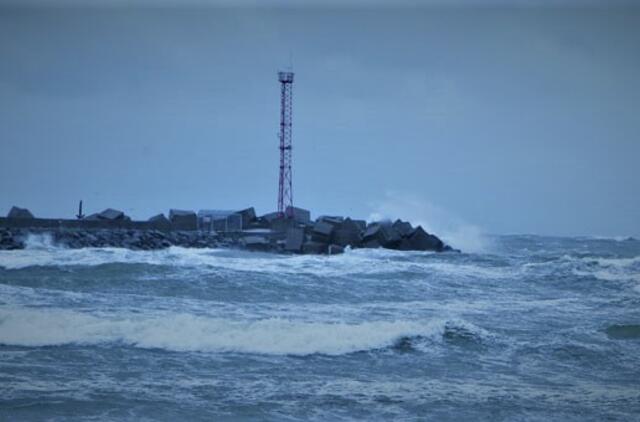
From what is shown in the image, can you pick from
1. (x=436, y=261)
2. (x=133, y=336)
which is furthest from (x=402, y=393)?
(x=436, y=261)

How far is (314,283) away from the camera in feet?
55.3

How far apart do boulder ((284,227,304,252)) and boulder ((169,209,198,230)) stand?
4658mm

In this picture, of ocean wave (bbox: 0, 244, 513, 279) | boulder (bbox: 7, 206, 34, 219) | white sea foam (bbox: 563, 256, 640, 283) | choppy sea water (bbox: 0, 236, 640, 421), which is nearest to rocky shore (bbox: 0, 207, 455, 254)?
boulder (bbox: 7, 206, 34, 219)

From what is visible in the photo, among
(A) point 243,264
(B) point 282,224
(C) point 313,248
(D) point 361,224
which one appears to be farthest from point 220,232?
(A) point 243,264

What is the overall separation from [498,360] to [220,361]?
11.7 ft

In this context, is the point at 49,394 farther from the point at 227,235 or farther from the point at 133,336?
the point at 227,235

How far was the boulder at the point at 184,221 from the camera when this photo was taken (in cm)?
3070

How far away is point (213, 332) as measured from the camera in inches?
411

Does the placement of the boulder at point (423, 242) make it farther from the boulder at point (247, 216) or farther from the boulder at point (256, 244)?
the boulder at point (247, 216)

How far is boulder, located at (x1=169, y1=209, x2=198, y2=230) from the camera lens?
3070cm

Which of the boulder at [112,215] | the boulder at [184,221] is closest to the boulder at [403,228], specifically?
the boulder at [184,221]

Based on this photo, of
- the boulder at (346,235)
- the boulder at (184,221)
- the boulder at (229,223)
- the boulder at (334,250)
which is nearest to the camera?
the boulder at (334,250)

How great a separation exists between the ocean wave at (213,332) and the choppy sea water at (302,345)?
34 millimetres

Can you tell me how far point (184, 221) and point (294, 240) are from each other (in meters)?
5.22
